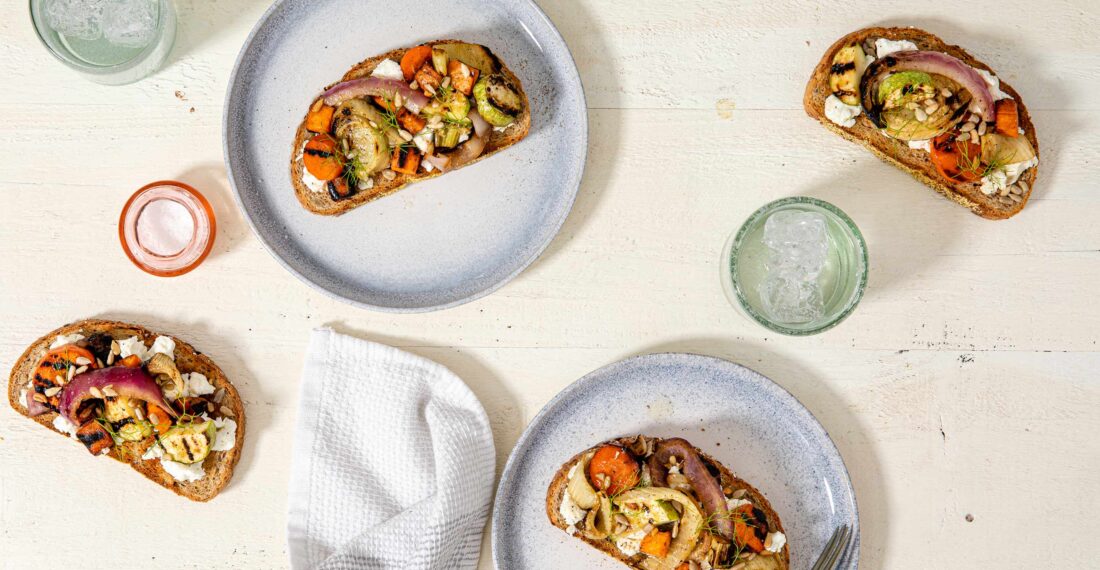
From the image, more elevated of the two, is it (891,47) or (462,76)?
(462,76)

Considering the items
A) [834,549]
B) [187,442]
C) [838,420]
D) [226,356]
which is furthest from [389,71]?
[834,549]

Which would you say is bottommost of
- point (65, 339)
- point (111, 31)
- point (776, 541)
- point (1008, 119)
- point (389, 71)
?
point (776, 541)

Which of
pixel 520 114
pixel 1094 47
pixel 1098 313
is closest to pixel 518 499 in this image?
pixel 520 114

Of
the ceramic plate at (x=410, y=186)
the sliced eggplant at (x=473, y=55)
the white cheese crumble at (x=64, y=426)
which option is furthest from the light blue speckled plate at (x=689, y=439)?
the white cheese crumble at (x=64, y=426)

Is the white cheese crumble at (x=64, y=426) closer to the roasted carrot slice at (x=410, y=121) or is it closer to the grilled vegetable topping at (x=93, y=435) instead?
the grilled vegetable topping at (x=93, y=435)

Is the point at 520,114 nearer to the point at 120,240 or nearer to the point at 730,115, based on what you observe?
the point at 730,115

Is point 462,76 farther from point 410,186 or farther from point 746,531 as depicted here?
point 746,531

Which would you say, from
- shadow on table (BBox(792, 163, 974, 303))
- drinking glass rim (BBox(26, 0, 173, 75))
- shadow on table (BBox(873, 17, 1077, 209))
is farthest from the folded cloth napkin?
shadow on table (BBox(873, 17, 1077, 209))

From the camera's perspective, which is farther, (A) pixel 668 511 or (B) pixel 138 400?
(B) pixel 138 400
